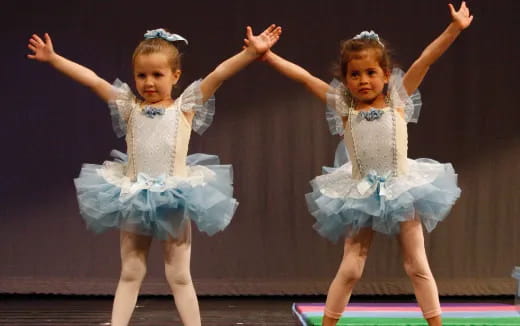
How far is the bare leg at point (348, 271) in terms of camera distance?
8.90 feet

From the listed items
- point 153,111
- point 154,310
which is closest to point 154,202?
point 153,111

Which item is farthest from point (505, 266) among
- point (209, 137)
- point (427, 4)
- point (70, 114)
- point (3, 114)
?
point (3, 114)

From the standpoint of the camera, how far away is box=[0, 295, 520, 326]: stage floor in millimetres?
3732

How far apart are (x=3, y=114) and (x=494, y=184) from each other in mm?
3004

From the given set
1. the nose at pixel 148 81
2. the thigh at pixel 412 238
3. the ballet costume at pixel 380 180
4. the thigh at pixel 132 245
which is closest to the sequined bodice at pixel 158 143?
the nose at pixel 148 81

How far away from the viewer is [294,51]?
4.36m

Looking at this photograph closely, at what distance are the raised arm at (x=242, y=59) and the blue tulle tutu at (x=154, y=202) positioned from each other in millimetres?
339

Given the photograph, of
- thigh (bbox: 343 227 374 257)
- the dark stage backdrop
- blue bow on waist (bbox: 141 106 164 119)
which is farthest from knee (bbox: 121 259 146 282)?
the dark stage backdrop

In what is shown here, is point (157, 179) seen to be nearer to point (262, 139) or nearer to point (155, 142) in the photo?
point (155, 142)

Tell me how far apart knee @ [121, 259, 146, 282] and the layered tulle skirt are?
697 millimetres

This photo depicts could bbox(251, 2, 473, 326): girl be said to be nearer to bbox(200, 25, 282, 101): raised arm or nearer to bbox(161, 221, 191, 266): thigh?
bbox(200, 25, 282, 101): raised arm

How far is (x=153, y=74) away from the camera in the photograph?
8.96ft

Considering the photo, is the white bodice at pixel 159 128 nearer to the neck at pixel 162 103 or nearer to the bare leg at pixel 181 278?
the neck at pixel 162 103

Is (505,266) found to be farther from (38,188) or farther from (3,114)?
(3,114)
